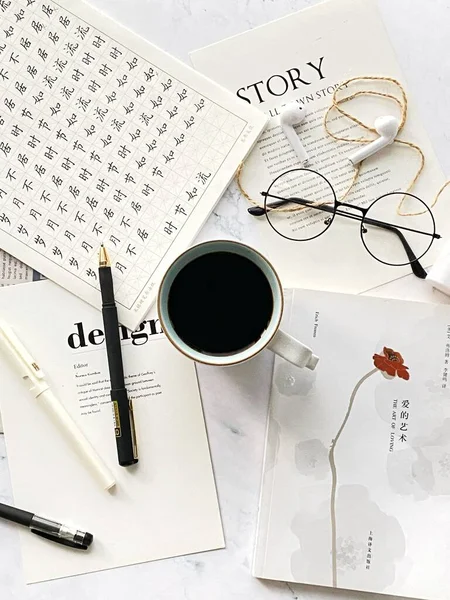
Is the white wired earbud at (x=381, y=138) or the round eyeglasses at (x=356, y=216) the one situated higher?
the white wired earbud at (x=381, y=138)

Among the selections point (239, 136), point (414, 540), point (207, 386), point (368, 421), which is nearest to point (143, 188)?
point (239, 136)

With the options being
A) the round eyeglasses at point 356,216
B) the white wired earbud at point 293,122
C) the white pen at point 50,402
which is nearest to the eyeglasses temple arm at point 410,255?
the round eyeglasses at point 356,216

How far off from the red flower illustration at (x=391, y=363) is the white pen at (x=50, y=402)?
0.30 m

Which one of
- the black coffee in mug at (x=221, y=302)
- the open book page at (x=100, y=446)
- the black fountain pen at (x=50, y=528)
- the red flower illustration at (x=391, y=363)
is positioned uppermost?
the black coffee in mug at (x=221, y=302)

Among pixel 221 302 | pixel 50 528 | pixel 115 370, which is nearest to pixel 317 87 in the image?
pixel 221 302

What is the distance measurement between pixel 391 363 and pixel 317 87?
303mm

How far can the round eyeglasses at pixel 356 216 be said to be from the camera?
2.36 ft

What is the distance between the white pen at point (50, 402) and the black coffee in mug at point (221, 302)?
162 mm

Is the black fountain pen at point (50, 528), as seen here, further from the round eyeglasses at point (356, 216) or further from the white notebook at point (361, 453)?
the round eyeglasses at point (356, 216)

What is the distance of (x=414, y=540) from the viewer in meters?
0.69

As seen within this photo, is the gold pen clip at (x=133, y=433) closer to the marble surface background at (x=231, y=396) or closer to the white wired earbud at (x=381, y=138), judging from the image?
the marble surface background at (x=231, y=396)

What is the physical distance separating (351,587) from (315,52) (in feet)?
1.83

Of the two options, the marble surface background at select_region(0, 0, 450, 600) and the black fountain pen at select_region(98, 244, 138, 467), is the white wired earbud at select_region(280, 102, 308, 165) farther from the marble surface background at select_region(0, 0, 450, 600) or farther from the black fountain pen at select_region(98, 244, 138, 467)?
the black fountain pen at select_region(98, 244, 138, 467)

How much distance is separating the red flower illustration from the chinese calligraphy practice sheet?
23 centimetres
